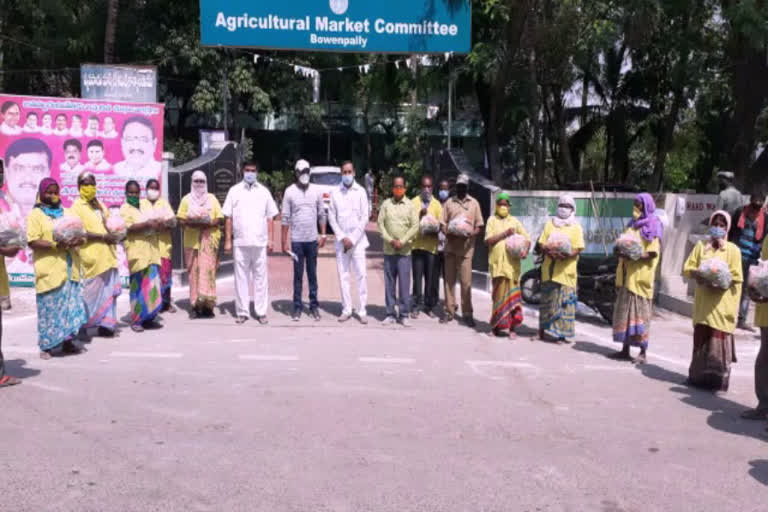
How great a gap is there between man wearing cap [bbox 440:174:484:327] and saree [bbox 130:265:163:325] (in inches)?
149

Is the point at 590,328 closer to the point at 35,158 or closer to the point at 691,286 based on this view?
the point at 691,286

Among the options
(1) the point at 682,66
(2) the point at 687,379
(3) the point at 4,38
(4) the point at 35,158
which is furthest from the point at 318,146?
(2) the point at 687,379

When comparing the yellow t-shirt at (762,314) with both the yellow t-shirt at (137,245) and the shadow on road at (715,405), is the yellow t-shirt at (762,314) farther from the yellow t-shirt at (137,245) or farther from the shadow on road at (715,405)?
the yellow t-shirt at (137,245)

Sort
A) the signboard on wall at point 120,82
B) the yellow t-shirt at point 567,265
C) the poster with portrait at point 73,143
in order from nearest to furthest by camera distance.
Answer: the yellow t-shirt at point 567,265 → the poster with portrait at point 73,143 → the signboard on wall at point 120,82

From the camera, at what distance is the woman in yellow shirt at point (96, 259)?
27.8 ft

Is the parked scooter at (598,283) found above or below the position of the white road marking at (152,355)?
above

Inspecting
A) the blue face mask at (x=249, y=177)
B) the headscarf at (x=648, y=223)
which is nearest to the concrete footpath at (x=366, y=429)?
the headscarf at (x=648, y=223)

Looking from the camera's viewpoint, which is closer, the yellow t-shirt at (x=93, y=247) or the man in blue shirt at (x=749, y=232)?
the yellow t-shirt at (x=93, y=247)

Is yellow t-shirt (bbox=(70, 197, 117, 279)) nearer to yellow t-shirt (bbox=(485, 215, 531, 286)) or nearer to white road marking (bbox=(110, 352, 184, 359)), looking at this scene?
white road marking (bbox=(110, 352, 184, 359))

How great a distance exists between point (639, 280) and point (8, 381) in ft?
20.3

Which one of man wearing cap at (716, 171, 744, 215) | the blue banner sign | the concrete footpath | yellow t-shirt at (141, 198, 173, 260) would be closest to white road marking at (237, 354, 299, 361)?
the concrete footpath

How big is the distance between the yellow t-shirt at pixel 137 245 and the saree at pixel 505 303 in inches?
166

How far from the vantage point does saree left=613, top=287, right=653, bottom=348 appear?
833cm

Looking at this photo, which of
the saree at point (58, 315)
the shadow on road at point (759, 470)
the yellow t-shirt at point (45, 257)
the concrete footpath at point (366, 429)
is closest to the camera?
the concrete footpath at point (366, 429)
